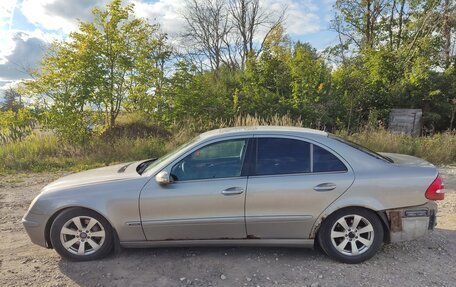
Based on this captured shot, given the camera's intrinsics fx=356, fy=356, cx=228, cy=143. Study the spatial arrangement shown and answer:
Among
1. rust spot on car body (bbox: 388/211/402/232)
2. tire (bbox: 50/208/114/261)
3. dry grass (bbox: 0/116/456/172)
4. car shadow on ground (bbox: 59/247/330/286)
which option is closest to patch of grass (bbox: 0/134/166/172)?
dry grass (bbox: 0/116/456/172)

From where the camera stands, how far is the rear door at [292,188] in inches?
152

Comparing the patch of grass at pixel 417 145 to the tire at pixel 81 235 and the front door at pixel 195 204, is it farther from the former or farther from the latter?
the tire at pixel 81 235

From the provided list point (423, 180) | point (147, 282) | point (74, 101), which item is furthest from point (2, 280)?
point (74, 101)

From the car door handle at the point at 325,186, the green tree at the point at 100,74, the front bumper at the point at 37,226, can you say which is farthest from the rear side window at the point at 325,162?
the green tree at the point at 100,74

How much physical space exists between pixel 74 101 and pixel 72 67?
3.47 feet

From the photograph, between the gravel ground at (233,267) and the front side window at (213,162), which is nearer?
the gravel ground at (233,267)

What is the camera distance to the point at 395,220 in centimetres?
388

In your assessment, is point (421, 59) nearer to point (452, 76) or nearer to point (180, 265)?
point (452, 76)

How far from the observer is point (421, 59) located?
1694cm

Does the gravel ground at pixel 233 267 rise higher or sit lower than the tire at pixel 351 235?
lower

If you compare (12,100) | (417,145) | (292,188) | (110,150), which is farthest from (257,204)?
(12,100)

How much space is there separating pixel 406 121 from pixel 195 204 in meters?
14.1

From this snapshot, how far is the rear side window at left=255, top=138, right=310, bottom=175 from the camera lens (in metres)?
3.96

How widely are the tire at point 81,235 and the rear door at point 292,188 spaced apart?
64.1 inches
